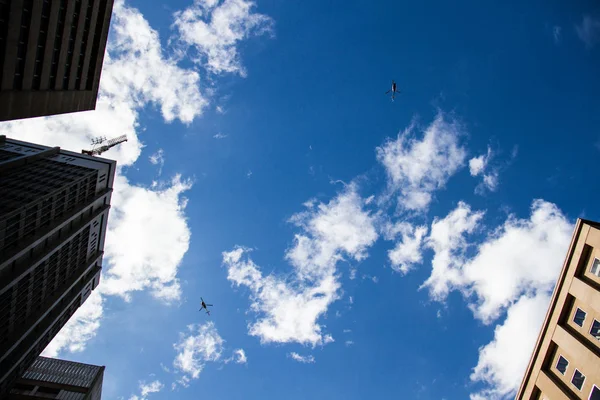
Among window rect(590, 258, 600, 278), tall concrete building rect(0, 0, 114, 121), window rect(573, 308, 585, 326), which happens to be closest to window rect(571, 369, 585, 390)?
window rect(573, 308, 585, 326)

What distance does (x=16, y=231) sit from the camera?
205 ft

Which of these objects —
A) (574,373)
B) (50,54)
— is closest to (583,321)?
(574,373)

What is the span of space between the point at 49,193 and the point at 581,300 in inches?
3216

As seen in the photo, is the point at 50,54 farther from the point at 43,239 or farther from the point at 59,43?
the point at 43,239

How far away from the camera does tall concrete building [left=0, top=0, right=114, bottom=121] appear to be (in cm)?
3997

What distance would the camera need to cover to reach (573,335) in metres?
35.4

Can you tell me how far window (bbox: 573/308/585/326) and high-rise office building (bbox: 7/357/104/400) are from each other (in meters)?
100

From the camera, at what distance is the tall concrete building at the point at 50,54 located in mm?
39969

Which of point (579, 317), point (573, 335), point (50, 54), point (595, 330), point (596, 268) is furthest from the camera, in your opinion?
point (50, 54)

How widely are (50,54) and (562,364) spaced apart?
66.7m

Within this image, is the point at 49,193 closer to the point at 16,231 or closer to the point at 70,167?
the point at 16,231

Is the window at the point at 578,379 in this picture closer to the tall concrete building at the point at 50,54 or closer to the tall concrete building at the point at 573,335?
the tall concrete building at the point at 573,335

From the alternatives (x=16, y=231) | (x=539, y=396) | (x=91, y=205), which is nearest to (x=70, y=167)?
(x=91, y=205)

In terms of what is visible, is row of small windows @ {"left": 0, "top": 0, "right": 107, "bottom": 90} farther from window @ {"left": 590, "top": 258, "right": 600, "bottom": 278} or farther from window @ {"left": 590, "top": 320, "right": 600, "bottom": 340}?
window @ {"left": 590, "top": 320, "right": 600, "bottom": 340}
